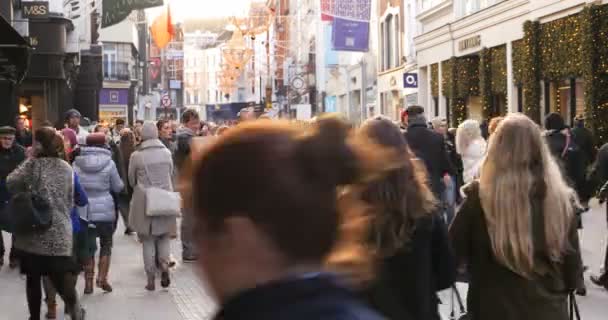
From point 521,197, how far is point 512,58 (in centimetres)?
2432

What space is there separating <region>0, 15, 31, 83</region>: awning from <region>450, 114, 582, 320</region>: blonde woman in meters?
11.7

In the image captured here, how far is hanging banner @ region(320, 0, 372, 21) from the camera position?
35.8m

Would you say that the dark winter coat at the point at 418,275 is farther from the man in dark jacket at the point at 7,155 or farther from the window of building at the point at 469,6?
the window of building at the point at 469,6

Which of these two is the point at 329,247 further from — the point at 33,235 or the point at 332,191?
the point at 33,235

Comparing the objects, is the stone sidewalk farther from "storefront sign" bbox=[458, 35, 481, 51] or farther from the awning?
"storefront sign" bbox=[458, 35, 481, 51]

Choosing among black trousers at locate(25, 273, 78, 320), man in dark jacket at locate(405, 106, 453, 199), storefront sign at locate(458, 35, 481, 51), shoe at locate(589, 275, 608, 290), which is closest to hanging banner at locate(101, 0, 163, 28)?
storefront sign at locate(458, 35, 481, 51)

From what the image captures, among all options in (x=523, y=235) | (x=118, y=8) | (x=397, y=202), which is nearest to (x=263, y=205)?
(x=397, y=202)

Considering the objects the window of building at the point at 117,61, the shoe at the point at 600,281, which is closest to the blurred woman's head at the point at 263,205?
the shoe at the point at 600,281

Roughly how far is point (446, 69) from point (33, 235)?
29.5 m

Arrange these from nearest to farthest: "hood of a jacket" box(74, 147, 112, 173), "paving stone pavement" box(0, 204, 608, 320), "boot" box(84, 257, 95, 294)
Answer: "paving stone pavement" box(0, 204, 608, 320), "hood of a jacket" box(74, 147, 112, 173), "boot" box(84, 257, 95, 294)

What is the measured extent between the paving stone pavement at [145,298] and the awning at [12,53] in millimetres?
3871

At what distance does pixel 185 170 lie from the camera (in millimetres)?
2010

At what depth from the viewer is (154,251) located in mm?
12172

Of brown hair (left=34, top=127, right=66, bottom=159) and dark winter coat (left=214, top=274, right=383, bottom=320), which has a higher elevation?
brown hair (left=34, top=127, right=66, bottom=159)
